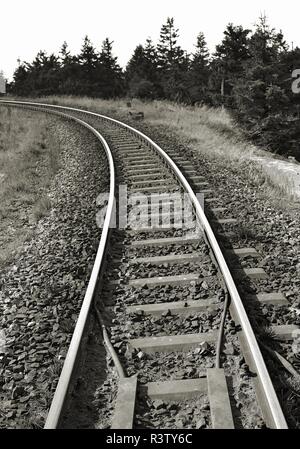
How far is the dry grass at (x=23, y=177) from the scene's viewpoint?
8067 mm

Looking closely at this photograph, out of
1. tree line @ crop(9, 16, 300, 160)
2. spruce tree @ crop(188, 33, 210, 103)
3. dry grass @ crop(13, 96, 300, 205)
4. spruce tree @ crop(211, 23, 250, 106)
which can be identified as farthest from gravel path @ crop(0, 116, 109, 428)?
spruce tree @ crop(188, 33, 210, 103)

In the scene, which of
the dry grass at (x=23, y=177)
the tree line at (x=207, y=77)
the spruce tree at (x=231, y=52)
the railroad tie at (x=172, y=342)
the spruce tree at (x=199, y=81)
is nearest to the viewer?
the railroad tie at (x=172, y=342)

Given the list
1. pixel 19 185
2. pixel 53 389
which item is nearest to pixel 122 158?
pixel 19 185

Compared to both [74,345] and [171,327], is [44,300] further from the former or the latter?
[171,327]

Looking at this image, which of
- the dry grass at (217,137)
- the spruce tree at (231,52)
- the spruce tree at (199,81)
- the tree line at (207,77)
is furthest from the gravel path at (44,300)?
the spruce tree at (199,81)

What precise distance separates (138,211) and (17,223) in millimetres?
2625

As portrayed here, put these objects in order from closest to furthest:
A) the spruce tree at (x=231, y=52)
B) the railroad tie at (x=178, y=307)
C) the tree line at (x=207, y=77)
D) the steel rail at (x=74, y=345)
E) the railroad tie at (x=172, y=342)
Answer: the steel rail at (x=74, y=345) < the railroad tie at (x=172, y=342) < the railroad tie at (x=178, y=307) < the tree line at (x=207, y=77) < the spruce tree at (x=231, y=52)

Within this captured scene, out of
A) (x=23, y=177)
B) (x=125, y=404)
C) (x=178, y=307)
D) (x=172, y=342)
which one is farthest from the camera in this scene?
(x=23, y=177)

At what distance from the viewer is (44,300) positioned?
4.95 metres

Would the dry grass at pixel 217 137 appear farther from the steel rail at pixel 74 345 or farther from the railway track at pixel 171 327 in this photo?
the steel rail at pixel 74 345

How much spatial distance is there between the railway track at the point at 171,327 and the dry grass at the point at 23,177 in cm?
190

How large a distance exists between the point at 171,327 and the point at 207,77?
149ft

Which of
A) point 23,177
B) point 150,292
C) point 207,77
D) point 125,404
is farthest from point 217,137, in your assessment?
point 207,77
